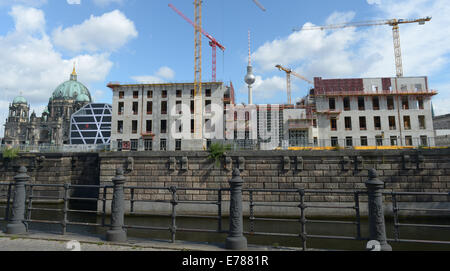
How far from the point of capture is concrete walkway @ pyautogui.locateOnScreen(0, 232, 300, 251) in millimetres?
5223

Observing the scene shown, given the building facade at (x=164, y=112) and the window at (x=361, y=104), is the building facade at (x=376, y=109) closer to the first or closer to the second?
the window at (x=361, y=104)

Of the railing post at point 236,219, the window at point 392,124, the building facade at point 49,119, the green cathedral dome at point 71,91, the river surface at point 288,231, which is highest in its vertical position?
the green cathedral dome at point 71,91

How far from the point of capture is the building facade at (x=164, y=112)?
37.5 metres

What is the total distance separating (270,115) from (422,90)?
784 inches

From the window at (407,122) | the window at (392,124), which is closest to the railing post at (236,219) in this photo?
the window at (392,124)

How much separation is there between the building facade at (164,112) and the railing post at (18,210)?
3051 centimetres

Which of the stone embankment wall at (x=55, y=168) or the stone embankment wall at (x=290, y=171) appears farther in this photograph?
the stone embankment wall at (x=55, y=168)

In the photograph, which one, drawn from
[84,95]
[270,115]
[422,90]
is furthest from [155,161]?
[84,95]

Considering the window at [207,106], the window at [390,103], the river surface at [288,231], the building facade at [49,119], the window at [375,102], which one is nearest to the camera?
the river surface at [288,231]

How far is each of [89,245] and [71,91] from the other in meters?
119

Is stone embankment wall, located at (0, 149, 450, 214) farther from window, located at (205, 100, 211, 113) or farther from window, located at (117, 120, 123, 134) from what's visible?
window, located at (205, 100, 211, 113)

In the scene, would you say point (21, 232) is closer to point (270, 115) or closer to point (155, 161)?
point (155, 161)

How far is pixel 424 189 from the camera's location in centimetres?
1653

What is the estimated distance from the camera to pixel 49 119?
95312mm
